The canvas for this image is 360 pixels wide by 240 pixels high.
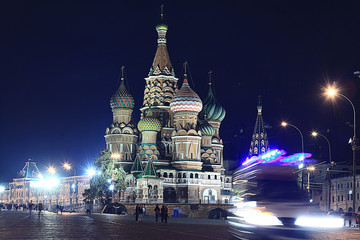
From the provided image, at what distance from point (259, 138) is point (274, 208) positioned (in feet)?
342

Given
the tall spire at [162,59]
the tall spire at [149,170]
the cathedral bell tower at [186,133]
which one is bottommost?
the tall spire at [149,170]

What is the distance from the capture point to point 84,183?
116m

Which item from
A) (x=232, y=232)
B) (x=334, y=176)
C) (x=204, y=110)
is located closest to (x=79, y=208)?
(x=204, y=110)

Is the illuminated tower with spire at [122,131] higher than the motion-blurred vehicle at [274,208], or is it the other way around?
the illuminated tower with spire at [122,131]

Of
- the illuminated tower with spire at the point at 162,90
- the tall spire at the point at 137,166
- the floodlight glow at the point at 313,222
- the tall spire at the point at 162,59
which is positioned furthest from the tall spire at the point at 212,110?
the floodlight glow at the point at 313,222

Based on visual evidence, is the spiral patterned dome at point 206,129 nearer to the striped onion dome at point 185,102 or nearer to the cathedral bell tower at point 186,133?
the cathedral bell tower at point 186,133

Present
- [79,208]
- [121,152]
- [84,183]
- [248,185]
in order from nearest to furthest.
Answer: [248,185] → [121,152] → [79,208] → [84,183]

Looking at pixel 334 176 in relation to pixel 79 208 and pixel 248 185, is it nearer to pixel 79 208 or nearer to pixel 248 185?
pixel 79 208

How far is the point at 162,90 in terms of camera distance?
292 ft

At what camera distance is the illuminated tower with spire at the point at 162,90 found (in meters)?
87.2

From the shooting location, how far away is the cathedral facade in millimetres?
77938

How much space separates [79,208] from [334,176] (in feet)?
135

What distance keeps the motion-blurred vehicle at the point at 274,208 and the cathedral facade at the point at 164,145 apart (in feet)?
194

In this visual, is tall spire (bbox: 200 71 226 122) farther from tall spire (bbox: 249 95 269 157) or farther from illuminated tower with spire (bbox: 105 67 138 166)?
tall spire (bbox: 249 95 269 157)
